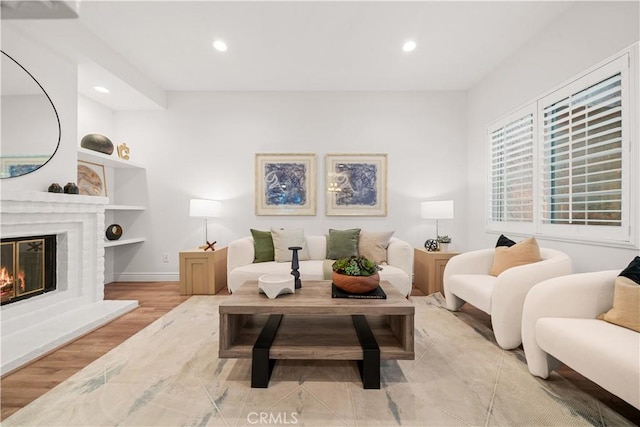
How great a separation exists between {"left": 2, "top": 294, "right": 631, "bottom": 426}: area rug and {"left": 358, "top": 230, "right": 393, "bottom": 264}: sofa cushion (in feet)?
4.22

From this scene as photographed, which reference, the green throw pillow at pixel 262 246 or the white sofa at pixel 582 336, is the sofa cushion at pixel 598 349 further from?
the green throw pillow at pixel 262 246

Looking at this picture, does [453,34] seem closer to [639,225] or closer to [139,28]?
[639,225]

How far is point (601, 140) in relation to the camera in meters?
2.10

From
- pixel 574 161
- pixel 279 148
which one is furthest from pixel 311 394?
pixel 279 148

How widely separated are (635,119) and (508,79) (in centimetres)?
158

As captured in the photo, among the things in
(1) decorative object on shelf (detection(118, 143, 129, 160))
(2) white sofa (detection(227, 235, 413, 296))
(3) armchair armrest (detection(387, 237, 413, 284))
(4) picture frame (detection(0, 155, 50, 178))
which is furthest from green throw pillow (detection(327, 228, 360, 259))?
(1) decorative object on shelf (detection(118, 143, 129, 160))

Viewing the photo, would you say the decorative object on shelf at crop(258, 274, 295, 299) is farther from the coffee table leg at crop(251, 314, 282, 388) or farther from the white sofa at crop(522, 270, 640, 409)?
the white sofa at crop(522, 270, 640, 409)

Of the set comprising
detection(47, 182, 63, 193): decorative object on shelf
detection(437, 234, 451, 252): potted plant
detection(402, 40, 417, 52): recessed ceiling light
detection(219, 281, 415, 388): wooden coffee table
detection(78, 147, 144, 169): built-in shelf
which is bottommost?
detection(219, 281, 415, 388): wooden coffee table

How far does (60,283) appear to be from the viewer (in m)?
2.58

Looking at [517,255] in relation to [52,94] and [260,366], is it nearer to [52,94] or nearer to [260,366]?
[260,366]

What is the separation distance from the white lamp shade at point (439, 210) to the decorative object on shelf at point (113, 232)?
4.16 meters

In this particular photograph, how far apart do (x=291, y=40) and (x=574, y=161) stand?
2.86 m

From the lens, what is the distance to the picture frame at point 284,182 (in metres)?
3.97

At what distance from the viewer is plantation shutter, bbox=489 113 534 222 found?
2889 mm
